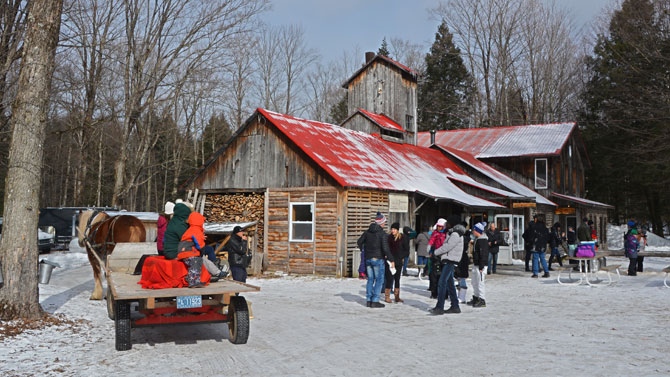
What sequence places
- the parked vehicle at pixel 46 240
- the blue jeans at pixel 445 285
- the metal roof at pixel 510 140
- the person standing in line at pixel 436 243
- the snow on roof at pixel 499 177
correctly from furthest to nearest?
the metal roof at pixel 510 140 < the snow on roof at pixel 499 177 < the parked vehicle at pixel 46 240 < the person standing in line at pixel 436 243 < the blue jeans at pixel 445 285

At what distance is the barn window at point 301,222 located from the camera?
20.7m

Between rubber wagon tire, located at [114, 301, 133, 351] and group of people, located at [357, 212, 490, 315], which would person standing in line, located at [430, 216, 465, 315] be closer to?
group of people, located at [357, 212, 490, 315]

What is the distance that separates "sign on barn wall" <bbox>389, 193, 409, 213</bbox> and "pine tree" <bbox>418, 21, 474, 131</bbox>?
1420 inches

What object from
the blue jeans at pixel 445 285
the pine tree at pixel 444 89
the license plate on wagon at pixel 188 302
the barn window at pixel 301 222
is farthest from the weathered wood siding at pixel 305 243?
the pine tree at pixel 444 89

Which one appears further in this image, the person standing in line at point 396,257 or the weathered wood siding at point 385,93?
the weathered wood siding at point 385,93

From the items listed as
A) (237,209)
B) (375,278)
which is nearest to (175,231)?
(375,278)

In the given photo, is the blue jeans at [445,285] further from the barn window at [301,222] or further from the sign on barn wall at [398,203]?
the sign on barn wall at [398,203]

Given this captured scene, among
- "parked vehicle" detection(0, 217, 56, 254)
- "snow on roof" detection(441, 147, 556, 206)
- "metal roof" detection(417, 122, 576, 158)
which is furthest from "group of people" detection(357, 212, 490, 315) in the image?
"metal roof" detection(417, 122, 576, 158)

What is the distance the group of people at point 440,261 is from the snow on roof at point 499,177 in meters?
19.2

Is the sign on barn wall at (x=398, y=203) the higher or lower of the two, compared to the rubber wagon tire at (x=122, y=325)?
higher

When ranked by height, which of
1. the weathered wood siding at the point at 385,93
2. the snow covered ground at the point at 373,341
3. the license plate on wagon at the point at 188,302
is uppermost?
the weathered wood siding at the point at 385,93

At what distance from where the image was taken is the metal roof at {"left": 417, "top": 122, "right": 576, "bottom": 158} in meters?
37.0

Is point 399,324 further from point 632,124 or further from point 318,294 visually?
point 632,124

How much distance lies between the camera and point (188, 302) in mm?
7883
